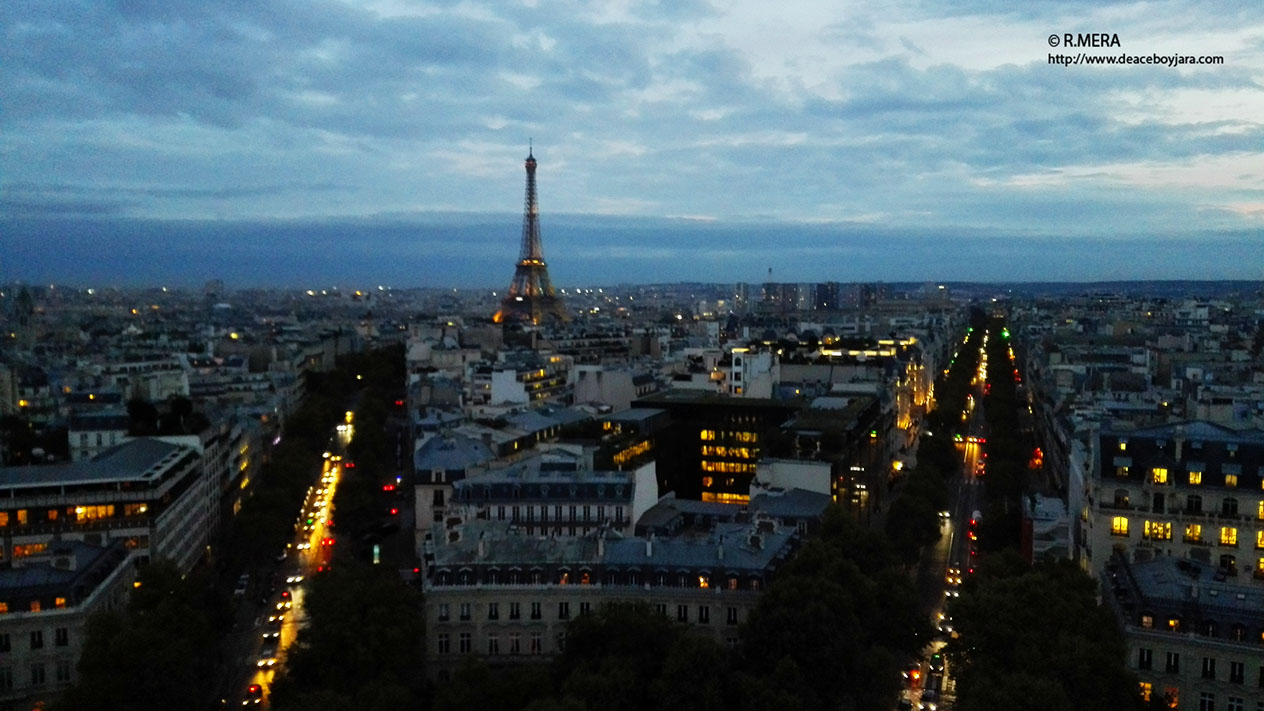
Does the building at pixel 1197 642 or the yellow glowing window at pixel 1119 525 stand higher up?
the yellow glowing window at pixel 1119 525

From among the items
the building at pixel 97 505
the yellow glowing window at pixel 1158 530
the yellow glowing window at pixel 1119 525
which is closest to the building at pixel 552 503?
the building at pixel 97 505

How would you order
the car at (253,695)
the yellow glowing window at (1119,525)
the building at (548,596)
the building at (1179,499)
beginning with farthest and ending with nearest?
1. the yellow glowing window at (1119,525)
2. the building at (1179,499)
3. the building at (548,596)
4. the car at (253,695)

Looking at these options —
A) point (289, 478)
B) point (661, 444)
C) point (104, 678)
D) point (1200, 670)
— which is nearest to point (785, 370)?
point (661, 444)

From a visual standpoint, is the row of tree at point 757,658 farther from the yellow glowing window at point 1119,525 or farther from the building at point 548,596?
the yellow glowing window at point 1119,525

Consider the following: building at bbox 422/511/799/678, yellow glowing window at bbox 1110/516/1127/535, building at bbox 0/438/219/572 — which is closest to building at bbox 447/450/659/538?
building at bbox 422/511/799/678

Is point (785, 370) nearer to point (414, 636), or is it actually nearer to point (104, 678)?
point (414, 636)

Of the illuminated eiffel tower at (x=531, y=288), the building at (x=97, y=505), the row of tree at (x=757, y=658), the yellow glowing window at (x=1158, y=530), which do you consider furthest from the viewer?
the illuminated eiffel tower at (x=531, y=288)

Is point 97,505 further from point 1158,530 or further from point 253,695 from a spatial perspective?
point 1158,530

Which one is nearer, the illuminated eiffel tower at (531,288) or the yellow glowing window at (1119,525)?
the yellow glowing window at (1119,525)

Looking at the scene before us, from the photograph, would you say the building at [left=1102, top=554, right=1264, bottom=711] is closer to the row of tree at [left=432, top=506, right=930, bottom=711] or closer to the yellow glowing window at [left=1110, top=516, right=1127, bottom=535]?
the row of tree at [left=432, top=506, right=930, bottom=711]
